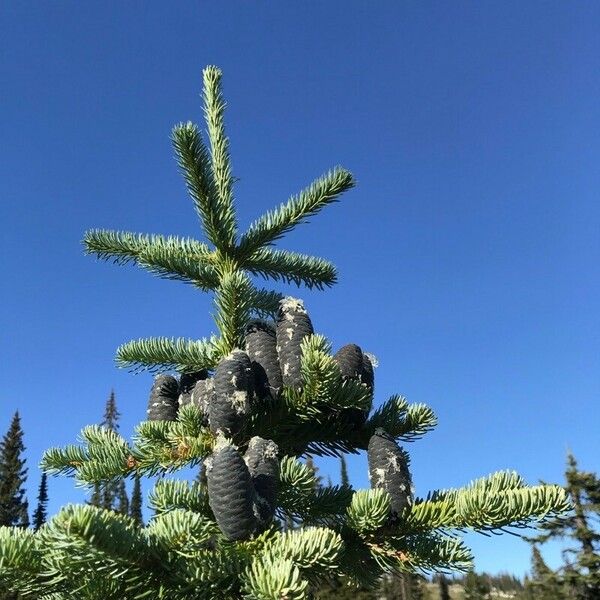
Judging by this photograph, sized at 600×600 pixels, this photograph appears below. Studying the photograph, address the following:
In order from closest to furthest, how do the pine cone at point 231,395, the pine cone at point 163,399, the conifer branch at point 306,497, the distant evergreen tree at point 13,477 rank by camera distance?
the pine cone at point 231,395
the conifer branch at point 306,497
the pine cone at point 163,399
the distant evergreen tree at point 13,477

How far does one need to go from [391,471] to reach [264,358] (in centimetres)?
107

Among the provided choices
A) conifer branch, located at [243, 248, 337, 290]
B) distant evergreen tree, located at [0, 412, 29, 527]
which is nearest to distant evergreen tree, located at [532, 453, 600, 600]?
conifer branch, located at [243, 248, 337, 290]

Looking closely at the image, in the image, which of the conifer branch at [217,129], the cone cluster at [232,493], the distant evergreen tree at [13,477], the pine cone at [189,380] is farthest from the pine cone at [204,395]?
the distant evergreen tree at [13,477]

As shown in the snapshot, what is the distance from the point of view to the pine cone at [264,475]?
262cm

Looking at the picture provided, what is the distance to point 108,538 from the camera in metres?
2.04

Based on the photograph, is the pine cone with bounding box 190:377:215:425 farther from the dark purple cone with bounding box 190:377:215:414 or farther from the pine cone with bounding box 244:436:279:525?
the pine cone with bounding box 244:436:279:525

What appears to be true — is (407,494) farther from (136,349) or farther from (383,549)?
(136,349)

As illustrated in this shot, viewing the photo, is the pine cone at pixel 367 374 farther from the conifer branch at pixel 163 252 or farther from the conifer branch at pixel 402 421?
the conifer branch at pixel 163 252

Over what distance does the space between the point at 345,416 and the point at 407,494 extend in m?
0.69

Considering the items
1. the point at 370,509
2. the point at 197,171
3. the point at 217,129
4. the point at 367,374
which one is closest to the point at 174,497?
the point at 370,509

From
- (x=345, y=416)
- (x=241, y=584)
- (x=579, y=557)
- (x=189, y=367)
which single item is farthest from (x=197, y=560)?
(x=579, y=557)

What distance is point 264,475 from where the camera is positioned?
2664mm

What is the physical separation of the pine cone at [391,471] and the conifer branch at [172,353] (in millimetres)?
1235

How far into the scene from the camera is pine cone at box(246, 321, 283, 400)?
131 inches
